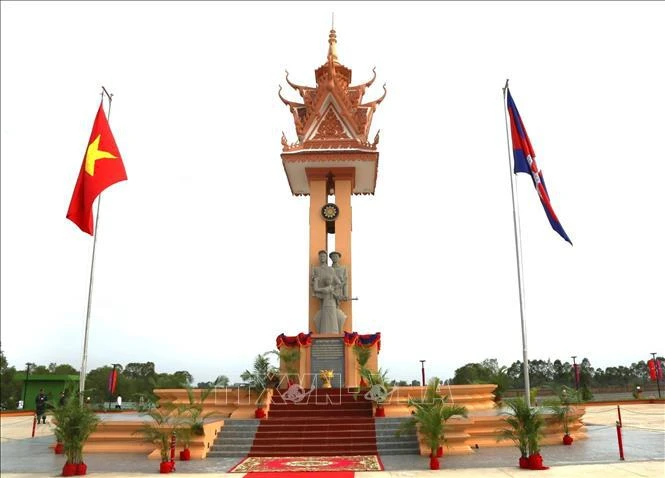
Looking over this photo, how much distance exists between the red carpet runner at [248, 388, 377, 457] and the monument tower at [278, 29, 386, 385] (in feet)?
13.2

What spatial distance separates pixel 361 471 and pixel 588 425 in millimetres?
10561

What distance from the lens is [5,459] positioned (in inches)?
403

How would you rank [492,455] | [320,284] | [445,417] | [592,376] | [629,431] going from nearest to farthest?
1. [445,417]
2. [492,455]
3. [629,431]
4. [320,284]
5. [592,376]

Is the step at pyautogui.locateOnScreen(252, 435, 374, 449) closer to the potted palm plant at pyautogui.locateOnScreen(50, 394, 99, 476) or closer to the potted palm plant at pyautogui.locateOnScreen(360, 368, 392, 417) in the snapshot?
the potted palm plant at pyautogui.locateOnScreen(360, 368, 392, 417)

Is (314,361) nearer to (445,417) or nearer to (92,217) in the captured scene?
(445,417)

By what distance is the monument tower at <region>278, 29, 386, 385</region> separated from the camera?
1753 cm

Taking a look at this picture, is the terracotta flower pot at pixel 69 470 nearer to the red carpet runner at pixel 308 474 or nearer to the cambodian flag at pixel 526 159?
the red carpet runner at pixel 308 474

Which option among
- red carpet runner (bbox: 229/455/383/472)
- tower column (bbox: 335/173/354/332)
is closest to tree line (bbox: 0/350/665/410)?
tower column (bbox: 335/173/354/332)

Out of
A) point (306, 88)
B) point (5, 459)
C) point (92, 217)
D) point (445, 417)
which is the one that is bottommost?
point (5, 459)

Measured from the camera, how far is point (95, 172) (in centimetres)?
966

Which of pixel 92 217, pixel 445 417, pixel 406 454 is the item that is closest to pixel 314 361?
pixel 406 454

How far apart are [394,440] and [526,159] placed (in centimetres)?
585

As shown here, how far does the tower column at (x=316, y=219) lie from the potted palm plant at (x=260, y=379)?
14.0 ft

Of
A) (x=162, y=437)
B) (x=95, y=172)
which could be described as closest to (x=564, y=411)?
(x=162, y=437)
